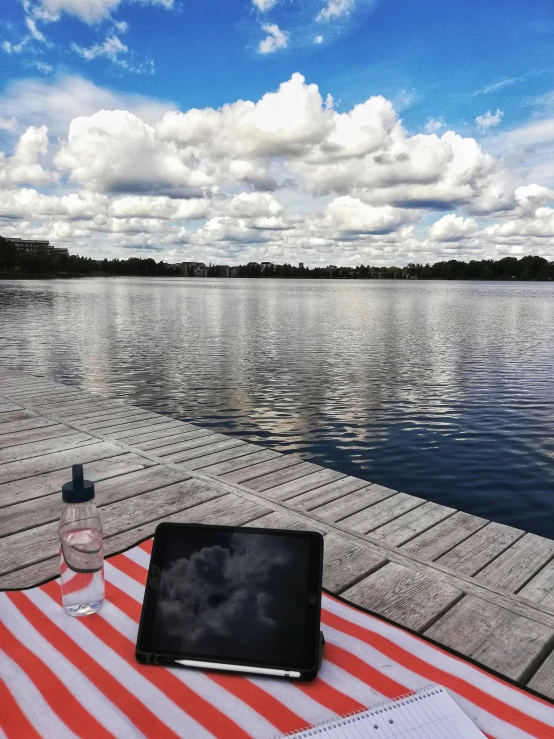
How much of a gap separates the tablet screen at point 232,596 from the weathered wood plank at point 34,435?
5.36 m

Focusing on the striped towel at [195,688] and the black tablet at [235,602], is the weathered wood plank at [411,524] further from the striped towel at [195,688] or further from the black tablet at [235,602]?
the black tablet at [235,602]

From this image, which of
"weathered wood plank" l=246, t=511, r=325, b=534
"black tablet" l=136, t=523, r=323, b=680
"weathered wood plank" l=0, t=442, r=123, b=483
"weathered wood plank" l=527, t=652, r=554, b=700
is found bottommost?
"weathered wood plank" l=246, t=511, r=325, b=534

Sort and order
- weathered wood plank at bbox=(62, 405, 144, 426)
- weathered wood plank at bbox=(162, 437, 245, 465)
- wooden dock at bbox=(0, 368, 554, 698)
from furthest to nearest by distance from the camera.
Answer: weathered wood plank at bbox=(62, 405, 144, 426) → weathered wood plank at bbox=(162, 437, 245, 465) → wooden dock at bbox=(0, 368, 554, 698)

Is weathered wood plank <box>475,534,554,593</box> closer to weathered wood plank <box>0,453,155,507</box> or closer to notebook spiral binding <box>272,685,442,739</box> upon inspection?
notebook spiral binding <box>272,685,442,739</box>

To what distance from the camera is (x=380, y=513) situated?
5.20m

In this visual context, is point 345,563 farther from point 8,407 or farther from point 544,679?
point 8,407

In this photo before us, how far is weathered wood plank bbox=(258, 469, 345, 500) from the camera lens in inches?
220

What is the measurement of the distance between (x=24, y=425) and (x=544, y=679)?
23.4ft

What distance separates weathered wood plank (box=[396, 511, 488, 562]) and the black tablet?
2.21 meters

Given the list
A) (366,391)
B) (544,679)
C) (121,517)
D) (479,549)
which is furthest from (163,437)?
(366,391)

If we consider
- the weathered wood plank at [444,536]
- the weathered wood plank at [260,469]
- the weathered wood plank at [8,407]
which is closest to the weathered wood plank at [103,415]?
the weathered wood plank at [8,407]

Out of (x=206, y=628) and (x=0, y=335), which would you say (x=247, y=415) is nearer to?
(x=206, y=628)

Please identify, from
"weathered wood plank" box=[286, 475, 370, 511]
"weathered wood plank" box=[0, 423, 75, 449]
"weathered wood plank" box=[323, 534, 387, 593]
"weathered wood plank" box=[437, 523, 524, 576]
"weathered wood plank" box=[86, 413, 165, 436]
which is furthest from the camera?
"weathered wood plank" box=[86, 413, 165, 436]

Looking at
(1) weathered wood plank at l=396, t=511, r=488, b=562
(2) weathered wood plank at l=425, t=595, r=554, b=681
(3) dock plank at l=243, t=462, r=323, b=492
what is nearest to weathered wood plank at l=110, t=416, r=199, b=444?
(3) dock plank at l=243, t=462, r=323, b=492
